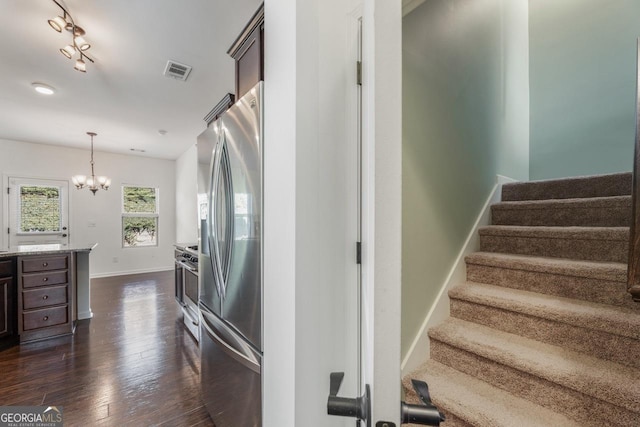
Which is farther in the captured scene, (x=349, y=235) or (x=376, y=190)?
(x=349, y=235)

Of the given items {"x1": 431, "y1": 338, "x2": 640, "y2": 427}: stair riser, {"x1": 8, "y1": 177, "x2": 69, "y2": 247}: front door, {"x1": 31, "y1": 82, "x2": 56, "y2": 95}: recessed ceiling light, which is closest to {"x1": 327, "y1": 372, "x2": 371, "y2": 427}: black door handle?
{"x1": 431, "y1": 338, "x2": 640, "y2": 427}: stair riser

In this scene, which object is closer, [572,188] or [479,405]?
[479,405]

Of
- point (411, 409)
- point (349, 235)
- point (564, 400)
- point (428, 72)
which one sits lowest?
point (564, 400)

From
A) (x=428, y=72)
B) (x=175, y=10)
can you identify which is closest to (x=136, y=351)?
(x=175, y=10)

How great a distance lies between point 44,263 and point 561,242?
4694 millimetres

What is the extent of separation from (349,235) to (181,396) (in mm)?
1887

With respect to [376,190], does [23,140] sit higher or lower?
higher

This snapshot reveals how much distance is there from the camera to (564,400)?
116 centimetres

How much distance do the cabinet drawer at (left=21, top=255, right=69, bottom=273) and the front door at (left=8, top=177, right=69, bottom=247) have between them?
2.98 meters

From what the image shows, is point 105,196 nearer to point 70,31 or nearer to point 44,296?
point 44,296

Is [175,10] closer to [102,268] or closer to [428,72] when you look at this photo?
[428,72]

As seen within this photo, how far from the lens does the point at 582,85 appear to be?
2.75 metres

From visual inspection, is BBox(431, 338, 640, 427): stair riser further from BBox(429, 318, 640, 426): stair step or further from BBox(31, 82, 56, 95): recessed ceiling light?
BBox(31, 82, 56, 95): recessed ceiling light

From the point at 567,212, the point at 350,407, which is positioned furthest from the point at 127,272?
the point at 567,212
